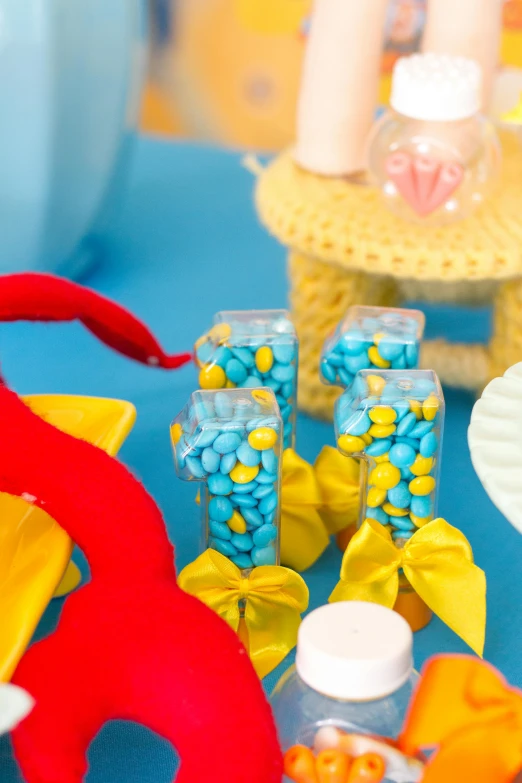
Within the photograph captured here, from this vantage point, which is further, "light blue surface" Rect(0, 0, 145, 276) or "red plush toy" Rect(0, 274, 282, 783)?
"light blue surface" Rect(0, 0, 145, 276)

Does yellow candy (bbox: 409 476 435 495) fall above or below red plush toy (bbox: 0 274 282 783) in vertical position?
below

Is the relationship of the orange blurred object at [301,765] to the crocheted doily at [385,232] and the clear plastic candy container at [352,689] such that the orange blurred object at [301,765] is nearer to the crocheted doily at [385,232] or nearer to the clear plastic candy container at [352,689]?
the clear plastic candy container at [352,689]

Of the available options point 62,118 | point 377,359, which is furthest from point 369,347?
point 62,118

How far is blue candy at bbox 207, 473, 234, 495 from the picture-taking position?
0.52 m

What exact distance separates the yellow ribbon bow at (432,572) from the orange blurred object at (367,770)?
15cm

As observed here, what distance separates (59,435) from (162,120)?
1.28m

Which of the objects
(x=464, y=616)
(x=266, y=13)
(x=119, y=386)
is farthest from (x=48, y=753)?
(x=266, y=13)

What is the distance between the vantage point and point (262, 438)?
0.50 meters

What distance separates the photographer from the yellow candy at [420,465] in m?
0.53

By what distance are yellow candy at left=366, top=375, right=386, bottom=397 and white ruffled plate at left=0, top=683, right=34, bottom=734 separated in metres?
0.25

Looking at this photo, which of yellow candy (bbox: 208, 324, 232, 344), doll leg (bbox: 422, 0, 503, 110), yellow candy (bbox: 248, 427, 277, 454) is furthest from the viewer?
doll leg (bbox: 422, 0, 503, 110)

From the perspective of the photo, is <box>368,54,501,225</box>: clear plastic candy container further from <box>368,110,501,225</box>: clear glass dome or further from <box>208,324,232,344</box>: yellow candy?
<box>208,324,232,344</box>: yellow candy

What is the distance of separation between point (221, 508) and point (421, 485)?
11 cm

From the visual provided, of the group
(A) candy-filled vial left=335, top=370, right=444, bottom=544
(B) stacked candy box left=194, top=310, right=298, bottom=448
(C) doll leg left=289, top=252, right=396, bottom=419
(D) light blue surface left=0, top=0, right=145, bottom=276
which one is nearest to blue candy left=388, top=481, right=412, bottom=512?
(A) candy-filled vial left=335, top=370, right=444, bottom=544
